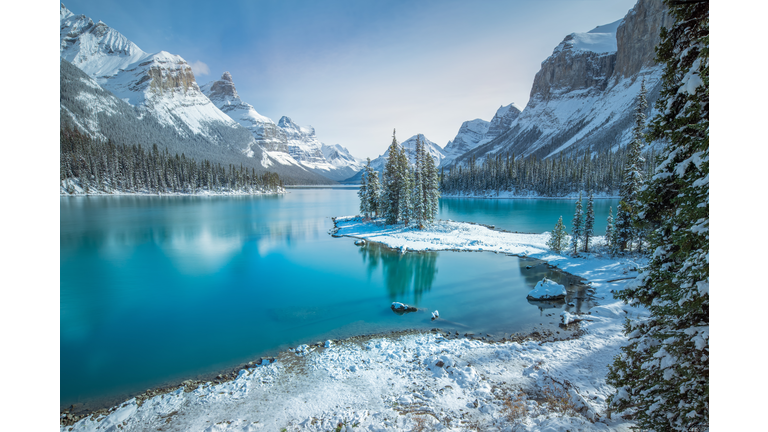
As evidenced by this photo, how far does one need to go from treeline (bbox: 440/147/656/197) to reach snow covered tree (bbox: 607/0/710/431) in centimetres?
10293

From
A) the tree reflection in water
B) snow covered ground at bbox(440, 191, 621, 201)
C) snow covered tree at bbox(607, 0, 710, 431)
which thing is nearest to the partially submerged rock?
the tree reflection in water

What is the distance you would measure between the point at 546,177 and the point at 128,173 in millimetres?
149350

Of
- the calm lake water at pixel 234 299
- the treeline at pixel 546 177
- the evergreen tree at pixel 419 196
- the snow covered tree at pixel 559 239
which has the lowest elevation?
the calm lake water at pixel 234 299

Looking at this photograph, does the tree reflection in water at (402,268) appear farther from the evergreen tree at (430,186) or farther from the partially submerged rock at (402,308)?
the evergreen tree at (430,186)

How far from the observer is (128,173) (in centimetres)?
10144

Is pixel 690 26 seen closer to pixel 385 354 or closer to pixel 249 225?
pixel 385 354

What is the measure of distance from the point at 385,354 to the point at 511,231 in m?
35.9

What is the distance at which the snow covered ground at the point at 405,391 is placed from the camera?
777 cm

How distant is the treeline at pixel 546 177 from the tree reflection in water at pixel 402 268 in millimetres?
87476

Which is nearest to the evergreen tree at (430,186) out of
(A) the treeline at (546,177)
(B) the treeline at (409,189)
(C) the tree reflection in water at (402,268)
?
(B) the treeline at (409,189)

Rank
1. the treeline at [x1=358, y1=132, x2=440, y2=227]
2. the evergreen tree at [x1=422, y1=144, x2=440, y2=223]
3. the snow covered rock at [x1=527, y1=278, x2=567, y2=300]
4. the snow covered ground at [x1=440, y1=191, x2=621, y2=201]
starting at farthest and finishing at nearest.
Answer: the snow covered ground at [x1=440, y1=191, x2=621, y2=201], the evergreen tree at [x1=422, y1=144, x2=440, y2=223], the treeline at [x1=358, y1=132, x2=440, y2=227], the snow covered rock at [x1=527, y1=278, x2=567, y2=300]

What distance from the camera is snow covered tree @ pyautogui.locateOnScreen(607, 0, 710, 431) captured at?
471 cm

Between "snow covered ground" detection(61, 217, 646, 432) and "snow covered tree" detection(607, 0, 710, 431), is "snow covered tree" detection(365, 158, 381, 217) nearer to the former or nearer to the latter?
"snow covered ground" detection(61, 217, 646, 432)

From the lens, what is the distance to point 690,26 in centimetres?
561
